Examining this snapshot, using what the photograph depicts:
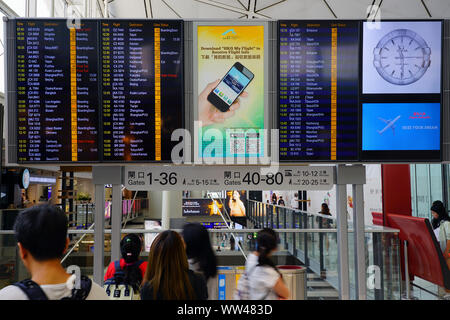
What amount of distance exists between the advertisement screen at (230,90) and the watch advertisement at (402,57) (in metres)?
1.05

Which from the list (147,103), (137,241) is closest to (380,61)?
(147,103)

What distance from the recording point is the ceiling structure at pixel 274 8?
44.2ft

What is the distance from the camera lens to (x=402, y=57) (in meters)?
4.12

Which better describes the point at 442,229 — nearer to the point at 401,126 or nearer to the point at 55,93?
the point at 401,126

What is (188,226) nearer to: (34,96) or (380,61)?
(34,96)

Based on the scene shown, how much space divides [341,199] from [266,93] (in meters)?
1.34

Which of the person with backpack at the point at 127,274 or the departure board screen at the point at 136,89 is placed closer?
the person with backpack at the point at 127,274

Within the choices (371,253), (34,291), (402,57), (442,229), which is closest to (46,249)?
(34,291)

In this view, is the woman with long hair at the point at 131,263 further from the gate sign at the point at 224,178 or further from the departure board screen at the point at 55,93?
the departure board screen at the point at 55,93

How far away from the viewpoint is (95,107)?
4090 millimetres

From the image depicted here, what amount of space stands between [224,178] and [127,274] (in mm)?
1607

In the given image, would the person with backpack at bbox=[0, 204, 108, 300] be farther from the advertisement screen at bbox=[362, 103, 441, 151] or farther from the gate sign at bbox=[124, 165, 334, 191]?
the advertisement screen at bbox=[362, 103, 441, 151]

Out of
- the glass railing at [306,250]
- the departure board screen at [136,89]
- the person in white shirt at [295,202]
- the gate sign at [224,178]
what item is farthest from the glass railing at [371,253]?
the person in white shirt at [295,202]

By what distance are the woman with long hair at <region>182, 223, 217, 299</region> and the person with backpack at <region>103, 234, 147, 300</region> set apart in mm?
387
